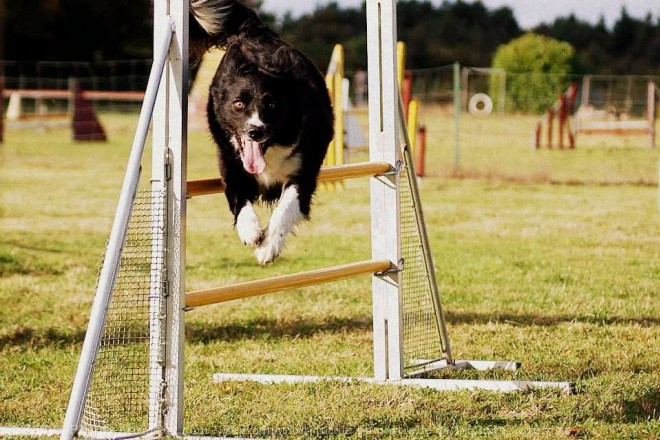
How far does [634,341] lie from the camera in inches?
235


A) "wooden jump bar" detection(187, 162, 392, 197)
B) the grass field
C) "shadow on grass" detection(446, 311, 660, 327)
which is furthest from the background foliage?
"wooden jump bar" detection(187, 162, 392, 197)

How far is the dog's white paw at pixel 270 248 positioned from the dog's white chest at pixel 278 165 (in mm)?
289

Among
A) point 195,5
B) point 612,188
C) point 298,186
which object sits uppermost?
point 195,5

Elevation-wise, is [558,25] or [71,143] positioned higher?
[558,25]

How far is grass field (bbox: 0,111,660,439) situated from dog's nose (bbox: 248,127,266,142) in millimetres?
1209

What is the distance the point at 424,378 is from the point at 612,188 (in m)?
11.3

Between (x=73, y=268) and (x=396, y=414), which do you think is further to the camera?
(x=73, y=268)

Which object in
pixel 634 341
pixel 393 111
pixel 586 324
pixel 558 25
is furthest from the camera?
pixel 558 25

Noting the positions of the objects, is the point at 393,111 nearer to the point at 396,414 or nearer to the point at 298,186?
the point at 298,186

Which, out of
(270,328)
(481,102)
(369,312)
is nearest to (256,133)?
(270,328)

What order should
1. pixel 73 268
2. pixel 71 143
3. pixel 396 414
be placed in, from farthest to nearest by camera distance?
pixel 71 143 < pixel 73 268 < pixel 396 414

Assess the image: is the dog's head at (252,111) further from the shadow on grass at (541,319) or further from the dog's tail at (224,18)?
the shadow on grass at (541,319)

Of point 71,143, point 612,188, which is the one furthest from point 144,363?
point 71,143

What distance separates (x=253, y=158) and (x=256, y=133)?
11 cm
